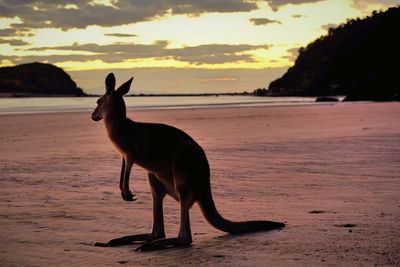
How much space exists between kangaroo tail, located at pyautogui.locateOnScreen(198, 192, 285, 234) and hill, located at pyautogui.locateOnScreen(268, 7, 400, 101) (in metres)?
79.8

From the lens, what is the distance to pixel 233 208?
6.86m

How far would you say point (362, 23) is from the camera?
145 metres

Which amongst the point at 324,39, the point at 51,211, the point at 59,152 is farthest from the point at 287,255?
the point at 324,39

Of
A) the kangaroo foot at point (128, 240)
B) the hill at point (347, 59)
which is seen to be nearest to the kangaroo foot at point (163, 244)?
the kangaroo foot at point (128, 240)

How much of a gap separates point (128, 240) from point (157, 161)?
0.80 metres

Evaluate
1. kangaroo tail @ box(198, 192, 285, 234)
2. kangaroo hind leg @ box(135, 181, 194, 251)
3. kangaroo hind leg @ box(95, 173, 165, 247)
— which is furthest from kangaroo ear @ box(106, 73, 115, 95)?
kangaroo tail @ box(198, 192, 285, 234)

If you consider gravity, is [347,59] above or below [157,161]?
above

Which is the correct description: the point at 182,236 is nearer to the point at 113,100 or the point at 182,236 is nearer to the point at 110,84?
the point at 113,100

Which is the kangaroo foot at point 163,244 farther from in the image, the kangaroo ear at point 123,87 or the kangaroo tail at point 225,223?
the kangaroo ear at point 123,87

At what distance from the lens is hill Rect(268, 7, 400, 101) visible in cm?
11205

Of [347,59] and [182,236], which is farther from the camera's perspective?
[347,59]

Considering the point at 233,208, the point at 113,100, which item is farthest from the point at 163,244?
the point at 233,208

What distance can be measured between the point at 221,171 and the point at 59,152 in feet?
16.3

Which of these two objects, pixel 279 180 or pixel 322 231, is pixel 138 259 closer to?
pixel 322 231
